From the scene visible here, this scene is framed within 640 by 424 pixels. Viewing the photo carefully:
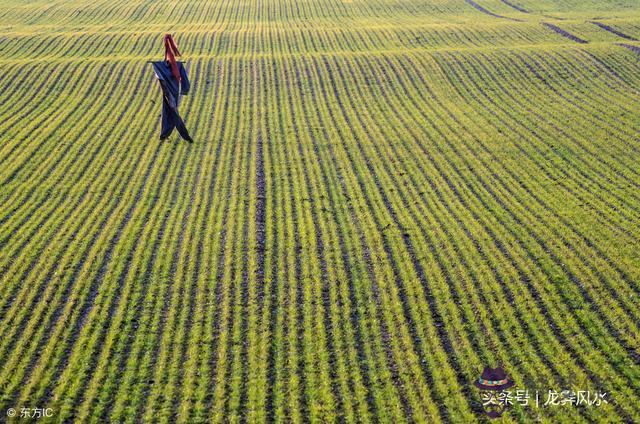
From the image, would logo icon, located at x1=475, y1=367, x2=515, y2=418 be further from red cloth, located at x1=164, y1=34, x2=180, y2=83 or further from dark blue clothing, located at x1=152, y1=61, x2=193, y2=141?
red cloth, located at x1=164, y1=34, x2=180, y2=83

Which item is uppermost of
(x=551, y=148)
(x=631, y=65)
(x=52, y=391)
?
(x=631, y=65)

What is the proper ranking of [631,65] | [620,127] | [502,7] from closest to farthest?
1. [620,127]
2. [631,65]
3. [502,7]

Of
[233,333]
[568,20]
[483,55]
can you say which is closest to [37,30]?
[483,55]

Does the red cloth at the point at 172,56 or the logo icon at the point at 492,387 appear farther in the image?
the red cloth at the point at 172,56

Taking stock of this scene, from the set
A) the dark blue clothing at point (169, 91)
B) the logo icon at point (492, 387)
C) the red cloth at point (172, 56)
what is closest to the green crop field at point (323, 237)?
the logo icon at point (492, 387)

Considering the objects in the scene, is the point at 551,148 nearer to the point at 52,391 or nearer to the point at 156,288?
→ the point at 156,288

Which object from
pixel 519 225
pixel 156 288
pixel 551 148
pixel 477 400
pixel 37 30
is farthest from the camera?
pixel 37 30

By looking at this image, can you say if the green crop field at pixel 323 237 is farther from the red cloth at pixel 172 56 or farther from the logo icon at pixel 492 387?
the red cloth at pixel 172 56
